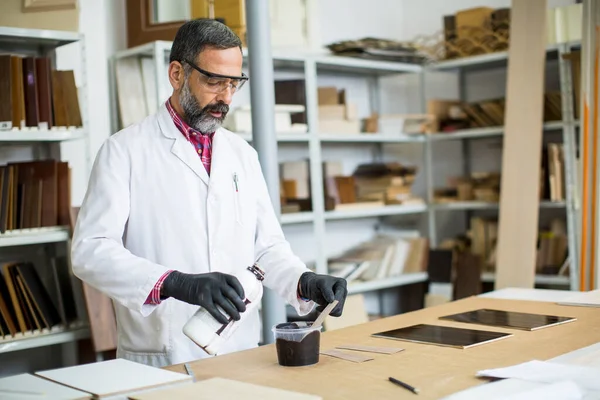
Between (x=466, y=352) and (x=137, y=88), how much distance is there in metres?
2.61

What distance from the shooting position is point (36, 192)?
3.40 m

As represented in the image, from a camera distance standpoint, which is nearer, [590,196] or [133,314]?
[133,314]

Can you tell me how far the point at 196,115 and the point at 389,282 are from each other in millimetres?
2742

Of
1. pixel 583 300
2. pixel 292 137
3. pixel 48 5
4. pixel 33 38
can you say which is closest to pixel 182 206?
pixel 583 300

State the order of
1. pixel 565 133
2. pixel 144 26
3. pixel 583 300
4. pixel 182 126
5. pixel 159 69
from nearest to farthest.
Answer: pixel 182 126 → pixel 583 300 → pixel 159 69 → pixel 144 26 → pixel 565 133

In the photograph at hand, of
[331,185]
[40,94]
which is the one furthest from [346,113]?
[40,94]

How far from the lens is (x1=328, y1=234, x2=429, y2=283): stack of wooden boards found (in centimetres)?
463

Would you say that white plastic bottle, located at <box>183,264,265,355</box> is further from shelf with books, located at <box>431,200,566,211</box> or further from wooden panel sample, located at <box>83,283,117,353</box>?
shelf with books, located at <box>431,200,566,211</box>

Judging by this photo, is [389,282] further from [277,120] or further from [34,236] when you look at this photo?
[34,236]

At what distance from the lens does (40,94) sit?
343cm

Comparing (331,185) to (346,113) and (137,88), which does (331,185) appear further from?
(137,88)

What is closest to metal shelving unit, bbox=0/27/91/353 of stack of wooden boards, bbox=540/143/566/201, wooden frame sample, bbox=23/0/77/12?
wooden frame sample, bbox=23/0/77/12

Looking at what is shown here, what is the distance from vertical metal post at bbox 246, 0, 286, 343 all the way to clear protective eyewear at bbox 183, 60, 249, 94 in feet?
2.18

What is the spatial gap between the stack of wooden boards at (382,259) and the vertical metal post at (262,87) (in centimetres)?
168
